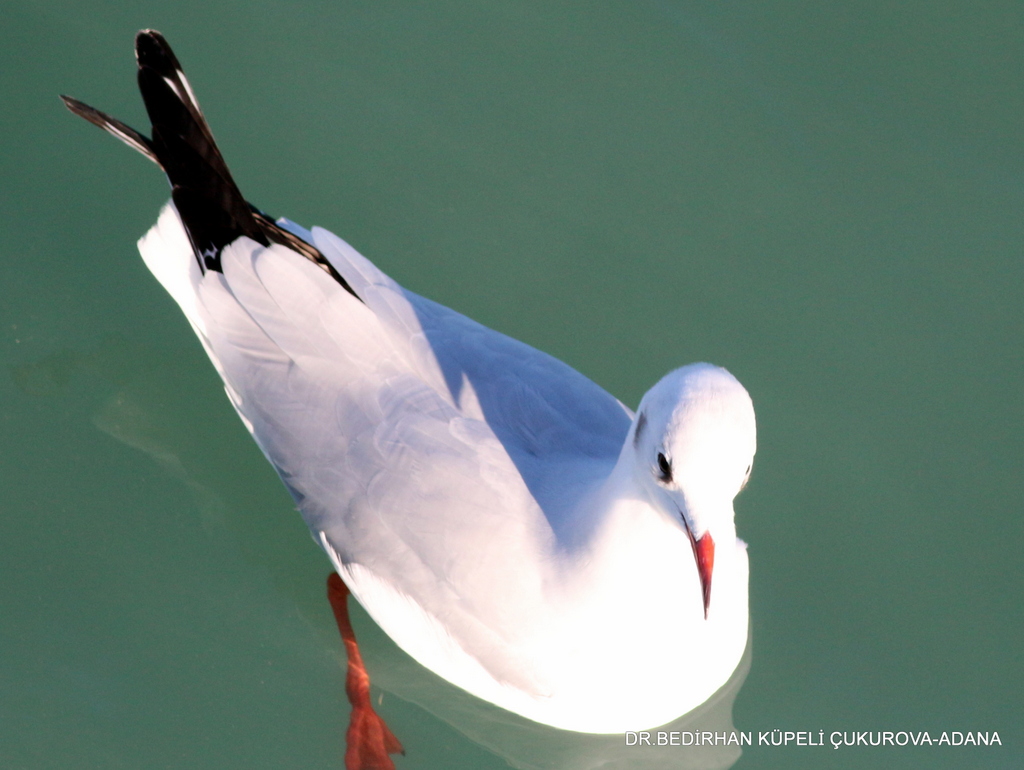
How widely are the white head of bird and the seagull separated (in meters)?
0.08

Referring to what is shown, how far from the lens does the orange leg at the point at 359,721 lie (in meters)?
3.03

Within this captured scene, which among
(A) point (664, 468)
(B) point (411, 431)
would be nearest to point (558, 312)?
(B) point (411, 431)

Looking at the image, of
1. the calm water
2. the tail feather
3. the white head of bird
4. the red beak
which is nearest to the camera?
the white head of bird

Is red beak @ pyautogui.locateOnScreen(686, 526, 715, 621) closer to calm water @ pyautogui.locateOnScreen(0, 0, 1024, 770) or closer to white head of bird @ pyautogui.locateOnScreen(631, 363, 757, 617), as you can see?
white head of bird @ pyautogui.locateOnScreen(631, 363, 757, 617)

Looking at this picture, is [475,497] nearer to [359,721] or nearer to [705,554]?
[705,554]

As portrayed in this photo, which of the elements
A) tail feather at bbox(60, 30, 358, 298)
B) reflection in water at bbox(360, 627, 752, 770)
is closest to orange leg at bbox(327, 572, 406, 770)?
reflection in water at bbox(360, 627, 752, 770)

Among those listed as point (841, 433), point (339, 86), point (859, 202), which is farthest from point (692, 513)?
point (339, 86)

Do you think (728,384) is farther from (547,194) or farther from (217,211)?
(547,194)

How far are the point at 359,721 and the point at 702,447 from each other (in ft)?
5.18

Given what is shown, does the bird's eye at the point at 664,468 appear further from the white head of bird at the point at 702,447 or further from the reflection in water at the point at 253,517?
the reflection in water at the point at 253,517

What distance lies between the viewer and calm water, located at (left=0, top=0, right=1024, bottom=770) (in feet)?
10.3

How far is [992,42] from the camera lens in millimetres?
4223

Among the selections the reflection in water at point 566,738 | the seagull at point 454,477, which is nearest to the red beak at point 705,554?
the seagull at point 454,477

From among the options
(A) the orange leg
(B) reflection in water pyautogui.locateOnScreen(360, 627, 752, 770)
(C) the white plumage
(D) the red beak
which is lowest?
(A) the orange leg
